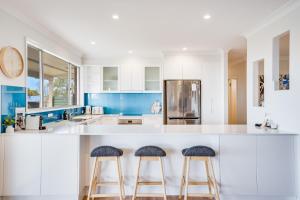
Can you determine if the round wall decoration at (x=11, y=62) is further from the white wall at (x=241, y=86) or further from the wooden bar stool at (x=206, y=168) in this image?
the white wall at (x=241, y=86)

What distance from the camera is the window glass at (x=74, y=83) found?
540 centimetres

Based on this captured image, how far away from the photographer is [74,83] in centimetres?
564

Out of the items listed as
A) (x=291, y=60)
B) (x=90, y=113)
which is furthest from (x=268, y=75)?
(x=90, y=113)

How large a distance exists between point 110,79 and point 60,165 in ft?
11.6

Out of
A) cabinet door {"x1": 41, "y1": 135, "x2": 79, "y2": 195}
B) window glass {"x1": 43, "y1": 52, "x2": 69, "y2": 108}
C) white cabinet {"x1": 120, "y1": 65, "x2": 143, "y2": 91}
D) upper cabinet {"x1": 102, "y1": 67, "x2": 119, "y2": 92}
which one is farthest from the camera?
upper cabinet {"x1": 102, "y1": 67, "x2": 119, "y2": 92}

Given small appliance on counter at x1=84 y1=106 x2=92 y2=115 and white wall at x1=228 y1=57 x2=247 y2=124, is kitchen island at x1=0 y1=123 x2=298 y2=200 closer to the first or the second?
small appliance on counter at x1=84 y1=106 x2=92 y2=115

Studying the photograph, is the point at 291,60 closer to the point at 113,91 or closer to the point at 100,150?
the point at 100,150

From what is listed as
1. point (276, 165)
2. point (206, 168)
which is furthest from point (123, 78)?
point (276, 165)

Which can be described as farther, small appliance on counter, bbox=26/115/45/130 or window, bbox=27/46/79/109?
window, bbox=27/46/79/109

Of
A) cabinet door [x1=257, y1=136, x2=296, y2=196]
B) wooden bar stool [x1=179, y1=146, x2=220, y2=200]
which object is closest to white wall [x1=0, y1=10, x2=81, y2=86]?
wooden bar stool [x1=179, y1=146, x2=220, y2=200]

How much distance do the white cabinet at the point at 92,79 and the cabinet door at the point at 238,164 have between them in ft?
13.3

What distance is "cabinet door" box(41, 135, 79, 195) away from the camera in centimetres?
261

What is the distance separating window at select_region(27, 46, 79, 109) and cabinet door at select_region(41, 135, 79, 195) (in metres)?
1.12

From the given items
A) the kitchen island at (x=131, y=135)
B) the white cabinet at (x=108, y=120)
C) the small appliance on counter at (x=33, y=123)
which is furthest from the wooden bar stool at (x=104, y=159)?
the white cabinet at (x=108, y=120)
